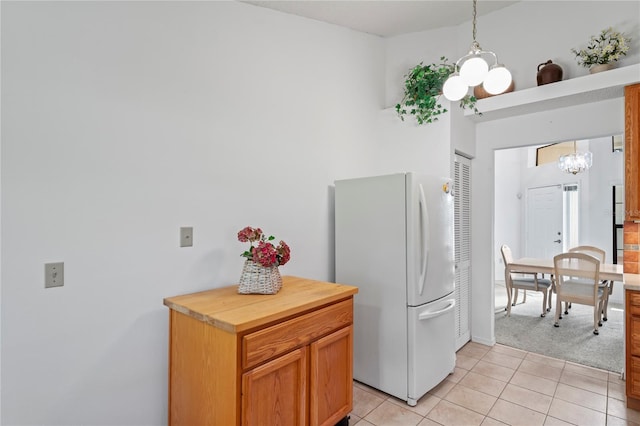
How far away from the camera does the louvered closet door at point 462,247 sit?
128 inches

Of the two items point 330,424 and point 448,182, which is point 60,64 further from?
point 448,182

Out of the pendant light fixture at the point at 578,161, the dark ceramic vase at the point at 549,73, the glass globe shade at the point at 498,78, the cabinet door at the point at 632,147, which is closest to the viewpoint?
the glass globe shade at the point at 498,78

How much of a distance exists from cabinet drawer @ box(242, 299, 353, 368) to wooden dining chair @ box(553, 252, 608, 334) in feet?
10.8

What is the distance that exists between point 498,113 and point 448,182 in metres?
1.19

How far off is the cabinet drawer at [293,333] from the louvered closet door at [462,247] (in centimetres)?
171

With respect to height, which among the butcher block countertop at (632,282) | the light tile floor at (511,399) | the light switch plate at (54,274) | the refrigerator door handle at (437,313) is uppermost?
the light switch plate at (54,274)

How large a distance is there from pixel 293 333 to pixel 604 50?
3201 millimetres

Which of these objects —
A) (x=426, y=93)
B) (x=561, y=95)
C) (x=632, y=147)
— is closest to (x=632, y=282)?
(x=632, y=147)

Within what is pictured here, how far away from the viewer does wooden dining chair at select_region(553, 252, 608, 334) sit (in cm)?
373

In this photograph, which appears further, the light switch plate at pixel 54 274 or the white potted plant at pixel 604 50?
the white potted plant at pixel 604 50

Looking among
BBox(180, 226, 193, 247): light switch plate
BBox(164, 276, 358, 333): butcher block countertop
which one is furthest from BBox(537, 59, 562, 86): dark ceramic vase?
BBox(180, 226, 193, 247): light switch plate

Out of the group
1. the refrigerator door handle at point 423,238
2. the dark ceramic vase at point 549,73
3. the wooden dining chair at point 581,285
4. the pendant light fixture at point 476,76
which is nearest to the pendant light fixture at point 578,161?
the wooden dining chair at point 581,285

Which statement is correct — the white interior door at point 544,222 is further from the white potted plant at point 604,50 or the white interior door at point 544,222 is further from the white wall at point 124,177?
the white wall at point 124,177

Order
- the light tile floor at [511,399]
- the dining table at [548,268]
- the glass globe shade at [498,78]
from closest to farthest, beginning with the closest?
1. the glass globe shade at [498,78]
2. the light tile floor at [511,399]
3. the dining table at [548,268]
